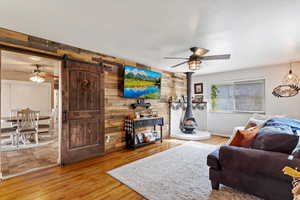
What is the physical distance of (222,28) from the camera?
2396 mm

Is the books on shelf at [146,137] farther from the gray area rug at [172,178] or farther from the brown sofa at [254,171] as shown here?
the brown sofa at [254,171]

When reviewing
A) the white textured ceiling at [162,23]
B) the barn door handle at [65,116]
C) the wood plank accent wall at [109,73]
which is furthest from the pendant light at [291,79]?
the barn door handle at [65,116]

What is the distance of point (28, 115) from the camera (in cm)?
445

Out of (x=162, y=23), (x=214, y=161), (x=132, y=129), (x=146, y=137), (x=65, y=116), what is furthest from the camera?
(x=146, y=137)

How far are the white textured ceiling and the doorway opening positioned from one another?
861 mm

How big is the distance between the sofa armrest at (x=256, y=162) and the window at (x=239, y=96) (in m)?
4.00

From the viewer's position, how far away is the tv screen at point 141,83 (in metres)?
4.02

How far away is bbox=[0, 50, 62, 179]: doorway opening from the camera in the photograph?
311cm

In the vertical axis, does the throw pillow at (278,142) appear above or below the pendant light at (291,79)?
below

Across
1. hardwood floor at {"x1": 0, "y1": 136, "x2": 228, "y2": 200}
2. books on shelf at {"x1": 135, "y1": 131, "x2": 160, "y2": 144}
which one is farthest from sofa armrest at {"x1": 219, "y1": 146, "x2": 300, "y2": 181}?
books on shelf at {"x1": 135, "y1": 131, "x2": 160, "y2": 144}

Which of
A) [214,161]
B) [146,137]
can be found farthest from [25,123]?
[214,161]

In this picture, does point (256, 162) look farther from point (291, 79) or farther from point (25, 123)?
point (25, 123)

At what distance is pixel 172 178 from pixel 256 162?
1260 mm

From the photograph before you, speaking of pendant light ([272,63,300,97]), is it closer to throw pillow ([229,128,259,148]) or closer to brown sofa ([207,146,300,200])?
throw pillow ([229,128,259,148])
